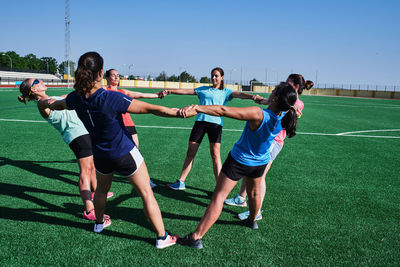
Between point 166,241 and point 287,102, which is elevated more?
point 287,102

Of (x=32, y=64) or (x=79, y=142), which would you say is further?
(x=32, y=64)

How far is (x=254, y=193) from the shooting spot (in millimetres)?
3469

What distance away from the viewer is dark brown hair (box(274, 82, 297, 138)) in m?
2.85

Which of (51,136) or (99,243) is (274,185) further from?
(51,136)

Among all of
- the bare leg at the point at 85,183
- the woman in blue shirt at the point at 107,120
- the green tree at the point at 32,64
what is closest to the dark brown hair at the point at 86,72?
the woman in blue shirt at the point at 107,120

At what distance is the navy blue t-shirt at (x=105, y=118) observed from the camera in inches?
103

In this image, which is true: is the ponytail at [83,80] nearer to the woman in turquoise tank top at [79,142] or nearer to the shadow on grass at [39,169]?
the woman in turquoise tank top at [79,142]

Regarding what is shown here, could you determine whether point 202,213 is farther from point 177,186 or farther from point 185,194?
point 177,186

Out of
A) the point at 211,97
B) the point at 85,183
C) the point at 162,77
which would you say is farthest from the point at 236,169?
the point at 162,77

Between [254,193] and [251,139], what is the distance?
31.8 inches

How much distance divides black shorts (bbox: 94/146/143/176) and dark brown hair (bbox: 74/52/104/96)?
717 mm

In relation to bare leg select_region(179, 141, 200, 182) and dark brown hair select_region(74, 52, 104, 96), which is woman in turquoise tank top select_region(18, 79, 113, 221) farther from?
bare leg select_region(179, 141, 200, 182)

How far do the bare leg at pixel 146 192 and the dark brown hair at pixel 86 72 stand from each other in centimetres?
97

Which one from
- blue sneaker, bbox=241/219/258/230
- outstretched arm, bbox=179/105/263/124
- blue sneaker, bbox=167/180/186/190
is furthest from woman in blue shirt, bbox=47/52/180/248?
blue sneaker, bbox=167/180/186/190
